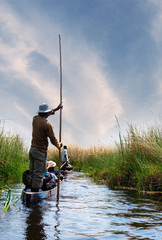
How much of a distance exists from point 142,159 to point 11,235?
26.9 feet

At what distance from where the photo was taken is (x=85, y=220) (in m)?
6.71

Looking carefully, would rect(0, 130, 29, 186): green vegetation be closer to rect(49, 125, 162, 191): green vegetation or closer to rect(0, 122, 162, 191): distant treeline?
rect(0, 122, 162, 191): distant treeline

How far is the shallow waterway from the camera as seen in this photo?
5504 mm

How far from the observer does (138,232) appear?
5.79 m

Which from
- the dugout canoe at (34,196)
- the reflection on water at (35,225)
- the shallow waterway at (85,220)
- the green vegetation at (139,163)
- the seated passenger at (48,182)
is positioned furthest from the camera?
the green vegetation at (139,163)

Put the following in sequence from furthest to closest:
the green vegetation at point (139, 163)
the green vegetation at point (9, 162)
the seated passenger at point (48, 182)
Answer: the green vegetation at point (9, 162), the green vegetation at point (139, 163), the seated passenger at point (48, 182)

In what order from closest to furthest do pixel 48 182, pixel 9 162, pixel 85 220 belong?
pixel 85 220
pixel 48 182
pixel 9 162

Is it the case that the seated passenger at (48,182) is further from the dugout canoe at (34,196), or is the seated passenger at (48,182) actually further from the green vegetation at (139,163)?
the green vegetation at (139,163)

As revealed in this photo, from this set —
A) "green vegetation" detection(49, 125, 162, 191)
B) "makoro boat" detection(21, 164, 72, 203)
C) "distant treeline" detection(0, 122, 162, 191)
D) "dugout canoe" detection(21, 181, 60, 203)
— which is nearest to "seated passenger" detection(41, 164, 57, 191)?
"makoro boat" detection(21, 164, 72, 203)

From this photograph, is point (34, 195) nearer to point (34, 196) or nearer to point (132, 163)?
point (34, 196)

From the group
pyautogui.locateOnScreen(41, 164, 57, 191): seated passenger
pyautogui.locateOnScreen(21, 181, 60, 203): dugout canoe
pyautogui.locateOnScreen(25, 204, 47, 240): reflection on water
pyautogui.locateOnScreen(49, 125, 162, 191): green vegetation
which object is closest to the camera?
pyautogui.locateOnScreen(25, 204, 47, 240): reflection on water

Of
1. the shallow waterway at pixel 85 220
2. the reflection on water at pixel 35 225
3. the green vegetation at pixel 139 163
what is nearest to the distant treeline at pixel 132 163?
the green vegetation at pixel 139 163

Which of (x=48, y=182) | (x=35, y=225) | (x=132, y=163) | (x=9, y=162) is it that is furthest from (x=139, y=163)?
(x=35, y=225)

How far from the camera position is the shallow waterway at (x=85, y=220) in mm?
5504
